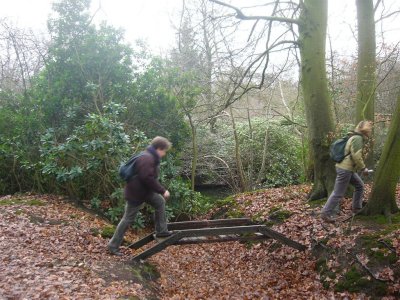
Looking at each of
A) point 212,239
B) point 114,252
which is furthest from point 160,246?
point 212,239

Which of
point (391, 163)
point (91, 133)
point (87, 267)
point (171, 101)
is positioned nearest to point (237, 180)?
point (171, 101)

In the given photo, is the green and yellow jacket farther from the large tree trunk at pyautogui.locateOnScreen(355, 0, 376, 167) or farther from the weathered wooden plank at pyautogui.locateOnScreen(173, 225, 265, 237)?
the large tree trunk at pyautogui.locateOnScreen(355, 0, 376, 167)

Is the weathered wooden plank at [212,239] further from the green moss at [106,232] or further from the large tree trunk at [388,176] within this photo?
the large tree trunk at [388,176]

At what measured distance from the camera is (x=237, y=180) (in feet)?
53.0

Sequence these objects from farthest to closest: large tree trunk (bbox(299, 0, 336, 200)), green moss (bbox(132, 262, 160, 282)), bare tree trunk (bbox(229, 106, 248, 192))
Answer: bare tree trunk (bbox(229, 106, 248, 192)) < large tree trunk (bbox(299, 0, 336, 200)) < green moss (bbox(132, 262, 160, 282))

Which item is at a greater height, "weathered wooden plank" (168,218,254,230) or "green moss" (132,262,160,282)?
"weathered wooden plank" (168,218,254,230)

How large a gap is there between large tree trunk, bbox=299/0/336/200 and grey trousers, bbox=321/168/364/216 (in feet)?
4.19

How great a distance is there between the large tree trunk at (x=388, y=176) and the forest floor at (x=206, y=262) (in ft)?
0.81

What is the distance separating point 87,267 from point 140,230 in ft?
12.9

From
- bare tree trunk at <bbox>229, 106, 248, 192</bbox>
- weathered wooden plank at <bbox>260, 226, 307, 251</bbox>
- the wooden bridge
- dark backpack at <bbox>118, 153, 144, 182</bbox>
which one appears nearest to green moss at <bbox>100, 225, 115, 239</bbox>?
the wooden bridge

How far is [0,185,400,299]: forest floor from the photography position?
560cm

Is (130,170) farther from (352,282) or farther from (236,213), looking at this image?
(236,213)

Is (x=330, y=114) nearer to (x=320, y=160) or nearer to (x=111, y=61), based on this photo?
(x=320, y=160)

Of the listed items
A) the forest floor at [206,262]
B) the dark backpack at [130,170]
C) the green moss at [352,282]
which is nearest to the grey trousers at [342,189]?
the forest floor at [206,262]
